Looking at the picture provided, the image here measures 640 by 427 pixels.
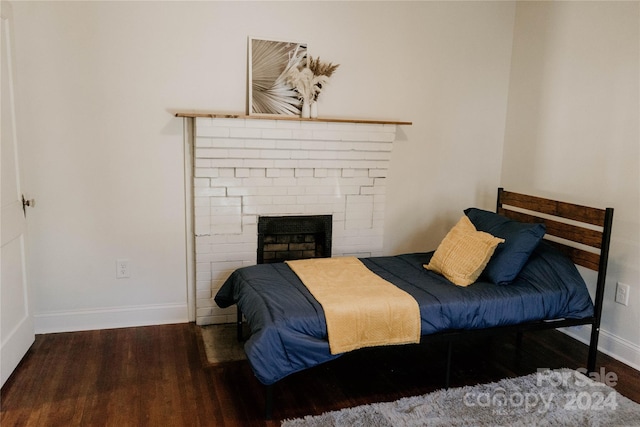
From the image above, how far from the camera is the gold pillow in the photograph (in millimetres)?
2832

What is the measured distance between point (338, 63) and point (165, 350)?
2218 millimetres

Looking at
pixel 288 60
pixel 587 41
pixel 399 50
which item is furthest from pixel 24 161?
pixel 587 41

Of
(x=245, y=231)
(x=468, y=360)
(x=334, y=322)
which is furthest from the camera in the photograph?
(x=245, y=231)

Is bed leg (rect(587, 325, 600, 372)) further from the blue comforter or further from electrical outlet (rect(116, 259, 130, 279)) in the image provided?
electrical outlet (rect(116, 259, 130, 279))

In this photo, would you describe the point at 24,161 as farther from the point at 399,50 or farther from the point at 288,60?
the point at 399,50

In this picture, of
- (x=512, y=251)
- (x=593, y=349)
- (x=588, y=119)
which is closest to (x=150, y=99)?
(x=512, y=251)

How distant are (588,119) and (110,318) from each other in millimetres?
3389

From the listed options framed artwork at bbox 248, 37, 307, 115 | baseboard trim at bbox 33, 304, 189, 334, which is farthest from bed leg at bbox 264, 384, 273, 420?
framed artwork at bbox 248, 37, 307, 115

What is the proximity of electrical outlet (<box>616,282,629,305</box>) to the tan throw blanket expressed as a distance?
1.43m

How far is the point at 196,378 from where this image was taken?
2.69 m

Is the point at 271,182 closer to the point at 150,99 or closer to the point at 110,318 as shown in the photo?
the point at 150,99

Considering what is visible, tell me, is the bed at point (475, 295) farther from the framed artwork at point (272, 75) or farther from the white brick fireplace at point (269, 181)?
the framed artwork at point (272, 75)

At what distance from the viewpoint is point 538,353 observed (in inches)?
122

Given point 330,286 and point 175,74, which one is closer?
point 330,286
